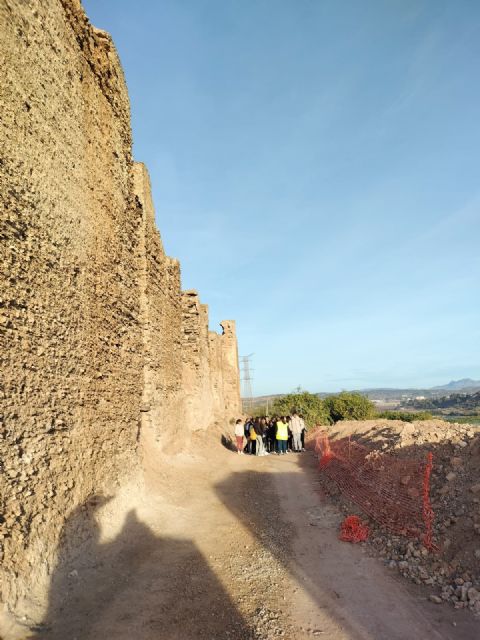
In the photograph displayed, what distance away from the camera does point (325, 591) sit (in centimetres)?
548

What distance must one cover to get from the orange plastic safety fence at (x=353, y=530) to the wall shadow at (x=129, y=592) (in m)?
2.77

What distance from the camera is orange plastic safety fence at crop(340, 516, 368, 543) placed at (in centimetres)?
716

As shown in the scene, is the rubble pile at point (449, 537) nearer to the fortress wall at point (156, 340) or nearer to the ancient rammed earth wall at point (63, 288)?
the ancient rammed earth wall at point (63, 288)

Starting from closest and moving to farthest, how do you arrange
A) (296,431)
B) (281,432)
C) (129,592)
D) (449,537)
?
(129,592) → (449,537) → (281,432) → (296,431)

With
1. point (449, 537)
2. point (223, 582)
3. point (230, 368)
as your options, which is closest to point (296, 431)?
point (449, 537)

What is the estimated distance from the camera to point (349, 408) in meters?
36.8

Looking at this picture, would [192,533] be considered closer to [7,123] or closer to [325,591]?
[325,591]

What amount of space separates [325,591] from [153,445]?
620 centimetres

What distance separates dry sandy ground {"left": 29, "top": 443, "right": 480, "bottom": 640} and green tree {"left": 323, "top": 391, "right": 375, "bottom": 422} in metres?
28.7

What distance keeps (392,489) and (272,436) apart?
1032 cm

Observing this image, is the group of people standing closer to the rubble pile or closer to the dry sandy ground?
the dry sandy ground

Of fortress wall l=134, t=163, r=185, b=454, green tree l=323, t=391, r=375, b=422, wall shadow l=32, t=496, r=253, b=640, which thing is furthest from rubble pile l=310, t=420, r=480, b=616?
green tree l=323, t=391, r=375, b=422

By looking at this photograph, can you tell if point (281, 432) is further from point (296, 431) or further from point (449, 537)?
point (449, 537)

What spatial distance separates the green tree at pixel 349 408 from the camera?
36062mm
